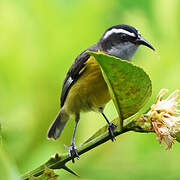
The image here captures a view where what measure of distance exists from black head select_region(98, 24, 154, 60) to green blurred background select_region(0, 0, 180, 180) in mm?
302

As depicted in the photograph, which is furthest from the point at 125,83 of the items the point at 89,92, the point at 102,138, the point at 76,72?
the point at 76,72

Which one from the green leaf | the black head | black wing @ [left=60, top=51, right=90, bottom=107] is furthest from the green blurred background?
black wing @ [left=60, top=51, right=90, bottom=107]

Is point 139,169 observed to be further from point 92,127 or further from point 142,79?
point 142,79

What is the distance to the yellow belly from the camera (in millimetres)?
2441

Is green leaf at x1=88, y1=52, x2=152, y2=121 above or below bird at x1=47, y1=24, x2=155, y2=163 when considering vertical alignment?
above

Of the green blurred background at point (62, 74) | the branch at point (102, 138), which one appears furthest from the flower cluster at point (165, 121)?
the green blurred background at point (62, 74)

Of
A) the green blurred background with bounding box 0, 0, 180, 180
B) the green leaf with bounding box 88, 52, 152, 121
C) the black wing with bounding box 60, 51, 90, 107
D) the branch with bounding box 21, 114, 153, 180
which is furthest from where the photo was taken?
the black wing with bounding box 60, 51, 90, 107

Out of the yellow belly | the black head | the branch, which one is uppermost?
the black head

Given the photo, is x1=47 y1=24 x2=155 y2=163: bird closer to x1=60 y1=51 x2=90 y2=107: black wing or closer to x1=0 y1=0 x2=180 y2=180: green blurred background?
x1=60 y1=51 x2=90 y2=107: black wing

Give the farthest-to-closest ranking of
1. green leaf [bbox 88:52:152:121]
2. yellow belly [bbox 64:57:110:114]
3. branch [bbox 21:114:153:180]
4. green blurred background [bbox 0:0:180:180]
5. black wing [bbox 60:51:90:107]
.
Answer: black wing [bbox 60:51:90:107]
yellow belly [bbox 64:57:110:114]
green blurred background [bbox 0:0:180:180]
branch [bbox 21:114:153:180]
green leaf [bbox 88:52:152:121]

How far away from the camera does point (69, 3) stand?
2002 millimetres

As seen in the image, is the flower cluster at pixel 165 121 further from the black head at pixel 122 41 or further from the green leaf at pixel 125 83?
the black head at pixel 122 41

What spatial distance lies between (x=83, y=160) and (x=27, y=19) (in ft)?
2.48

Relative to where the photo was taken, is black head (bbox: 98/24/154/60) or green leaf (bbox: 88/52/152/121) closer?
green leaf (bbox: 88/52/152/121)
